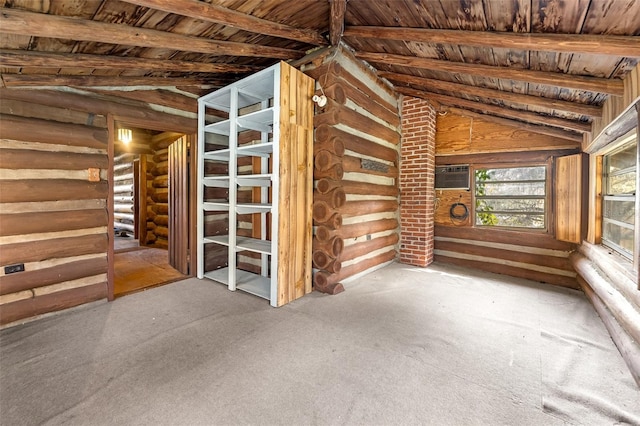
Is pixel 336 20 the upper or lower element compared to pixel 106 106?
upper

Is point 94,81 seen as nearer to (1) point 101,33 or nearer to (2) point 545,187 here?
(1) point 101,33

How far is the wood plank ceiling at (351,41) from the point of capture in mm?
1925

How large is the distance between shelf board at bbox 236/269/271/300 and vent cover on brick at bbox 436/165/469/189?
3.64 meters

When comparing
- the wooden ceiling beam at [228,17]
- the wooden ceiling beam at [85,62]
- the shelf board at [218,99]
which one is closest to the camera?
the wooden ceiling beam at [228,17]

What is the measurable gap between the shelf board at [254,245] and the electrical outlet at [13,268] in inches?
83.1

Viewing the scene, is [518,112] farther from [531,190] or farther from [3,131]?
[3,131]

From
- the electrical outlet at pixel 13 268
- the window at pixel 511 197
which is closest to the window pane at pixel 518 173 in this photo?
the window at pixel 511 197

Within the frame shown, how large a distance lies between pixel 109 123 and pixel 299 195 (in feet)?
8.02

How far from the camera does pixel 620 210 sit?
120 inches

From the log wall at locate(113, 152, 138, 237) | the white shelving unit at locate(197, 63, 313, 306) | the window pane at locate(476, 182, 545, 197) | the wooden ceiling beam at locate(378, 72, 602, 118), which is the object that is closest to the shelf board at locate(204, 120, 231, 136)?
the white shelving unit at locate(197, 63, 313, 306)

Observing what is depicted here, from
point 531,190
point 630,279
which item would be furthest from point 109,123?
point 531,190

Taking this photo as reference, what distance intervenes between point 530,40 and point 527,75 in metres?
0.58

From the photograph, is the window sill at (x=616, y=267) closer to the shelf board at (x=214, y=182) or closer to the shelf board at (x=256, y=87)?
the shelf board at (x=256, y=87)

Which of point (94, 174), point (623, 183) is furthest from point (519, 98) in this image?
point (94, 174)
